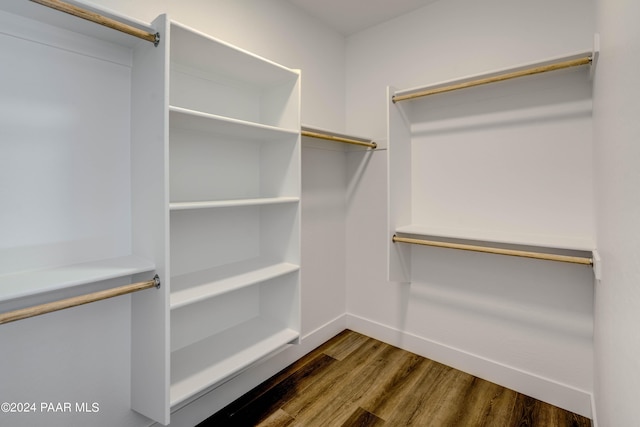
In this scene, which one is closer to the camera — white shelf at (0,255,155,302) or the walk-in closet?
white shelf at (0,255,155,302)

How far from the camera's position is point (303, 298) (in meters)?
2.41

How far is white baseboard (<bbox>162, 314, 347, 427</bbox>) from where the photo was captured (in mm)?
1692

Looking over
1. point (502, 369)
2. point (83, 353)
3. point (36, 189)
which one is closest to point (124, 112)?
point (36, 189)

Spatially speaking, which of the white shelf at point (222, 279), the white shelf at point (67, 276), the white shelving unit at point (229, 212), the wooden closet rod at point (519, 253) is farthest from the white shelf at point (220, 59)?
the wooden closet rod at point (519, 253)

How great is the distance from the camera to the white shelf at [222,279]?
1412 mm

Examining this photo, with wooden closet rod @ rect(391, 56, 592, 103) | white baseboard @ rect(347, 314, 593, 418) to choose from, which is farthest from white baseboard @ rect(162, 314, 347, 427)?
wooden closet rod @ rect(391, 56, 592, 103)

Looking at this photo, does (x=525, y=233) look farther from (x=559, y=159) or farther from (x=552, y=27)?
(x=552, y=27)

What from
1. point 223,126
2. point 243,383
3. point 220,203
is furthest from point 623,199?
point 243,383

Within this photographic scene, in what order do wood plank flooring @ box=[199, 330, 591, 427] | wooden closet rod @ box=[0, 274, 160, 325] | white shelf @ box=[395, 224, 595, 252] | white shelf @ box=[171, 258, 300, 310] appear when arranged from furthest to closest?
wood plank flooring @ box=[199, 330, 591, 427], white shelf @ box=[395, 224, 595, 252], white shelf @ box=[171, 258, 300, 310], wooden closet rod @ box=[0, 274, 160, 325]

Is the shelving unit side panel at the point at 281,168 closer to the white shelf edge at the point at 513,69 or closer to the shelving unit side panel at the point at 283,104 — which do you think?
the shelving unit side panel at the point at 283,104

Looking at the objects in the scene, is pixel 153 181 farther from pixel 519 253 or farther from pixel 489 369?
pixel 489 369

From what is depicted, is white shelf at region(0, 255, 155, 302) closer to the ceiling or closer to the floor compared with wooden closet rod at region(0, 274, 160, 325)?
closer to the ceiling

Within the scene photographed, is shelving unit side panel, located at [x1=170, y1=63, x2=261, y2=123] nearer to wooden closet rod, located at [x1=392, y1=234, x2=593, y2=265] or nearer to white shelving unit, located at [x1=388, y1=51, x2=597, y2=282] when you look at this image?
white shelving unit, located at [x1=388, y1=51, x2=597, y2=282]

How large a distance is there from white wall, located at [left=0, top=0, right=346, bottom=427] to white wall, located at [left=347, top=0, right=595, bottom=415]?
0.64ft
